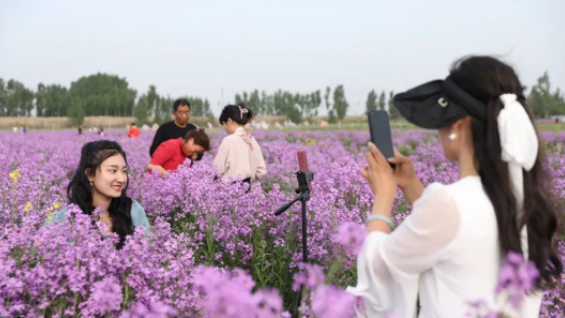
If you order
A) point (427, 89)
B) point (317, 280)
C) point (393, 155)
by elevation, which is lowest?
point (317, 280)

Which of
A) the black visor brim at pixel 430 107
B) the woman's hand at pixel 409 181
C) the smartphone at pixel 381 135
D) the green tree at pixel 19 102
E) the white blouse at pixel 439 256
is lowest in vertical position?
the white blouse at pixel 439 256

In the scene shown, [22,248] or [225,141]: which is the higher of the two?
[225,141]

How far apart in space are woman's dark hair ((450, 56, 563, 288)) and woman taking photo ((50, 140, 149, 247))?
2.45m

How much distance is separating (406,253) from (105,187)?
8.07ft

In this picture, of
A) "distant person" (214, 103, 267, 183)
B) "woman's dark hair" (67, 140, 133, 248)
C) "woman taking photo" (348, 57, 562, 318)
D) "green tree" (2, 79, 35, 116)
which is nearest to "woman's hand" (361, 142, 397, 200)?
"woman taking photo" (348, 57, 562, 318)

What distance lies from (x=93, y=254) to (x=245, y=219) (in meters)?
→ 1.35

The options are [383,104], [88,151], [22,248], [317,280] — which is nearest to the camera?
[317,280]

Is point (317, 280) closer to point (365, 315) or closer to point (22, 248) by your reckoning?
point (365, 315)

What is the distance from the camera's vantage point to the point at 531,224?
169 cm

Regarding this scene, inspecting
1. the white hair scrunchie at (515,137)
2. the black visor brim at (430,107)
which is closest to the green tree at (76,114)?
the black visor brim at (430,107)

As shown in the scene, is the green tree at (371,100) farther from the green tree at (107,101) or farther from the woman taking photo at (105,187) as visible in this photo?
the woman taking photo at (105,187)

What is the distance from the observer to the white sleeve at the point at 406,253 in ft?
4.93

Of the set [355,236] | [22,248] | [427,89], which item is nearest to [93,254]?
[22,248]

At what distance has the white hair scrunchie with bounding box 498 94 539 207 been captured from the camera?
151 cm
